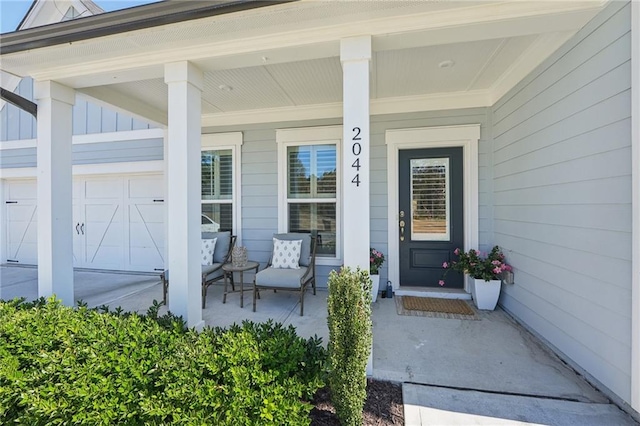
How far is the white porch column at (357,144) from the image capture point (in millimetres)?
2240

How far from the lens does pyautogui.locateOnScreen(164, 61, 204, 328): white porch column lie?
8.75ft

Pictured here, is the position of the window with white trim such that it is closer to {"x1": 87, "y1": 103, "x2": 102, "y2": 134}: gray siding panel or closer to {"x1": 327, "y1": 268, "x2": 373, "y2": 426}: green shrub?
{"x1": 87, "y1": 103, "x2": 102, "y2": 134}: gray siding panel

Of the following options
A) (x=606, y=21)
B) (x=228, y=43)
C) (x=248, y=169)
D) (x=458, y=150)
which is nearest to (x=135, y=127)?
(x=248, y=169)

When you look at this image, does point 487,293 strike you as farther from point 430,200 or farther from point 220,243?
point 220,243

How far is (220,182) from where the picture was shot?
498cm

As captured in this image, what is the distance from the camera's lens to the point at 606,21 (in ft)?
6.82

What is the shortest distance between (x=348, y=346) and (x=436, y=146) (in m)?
3.41

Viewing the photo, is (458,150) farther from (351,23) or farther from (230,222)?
(230,222)

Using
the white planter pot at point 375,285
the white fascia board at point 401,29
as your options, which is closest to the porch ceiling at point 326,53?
the white fascia board at point 401,29

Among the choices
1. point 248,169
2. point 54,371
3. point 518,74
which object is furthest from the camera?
point 248,169

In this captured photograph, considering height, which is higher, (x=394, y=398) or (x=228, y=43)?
(x=228, y=43)

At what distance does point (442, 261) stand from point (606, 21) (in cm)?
302

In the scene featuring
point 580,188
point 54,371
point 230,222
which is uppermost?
point 580,188

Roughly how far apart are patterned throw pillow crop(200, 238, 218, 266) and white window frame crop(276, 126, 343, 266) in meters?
1.05
